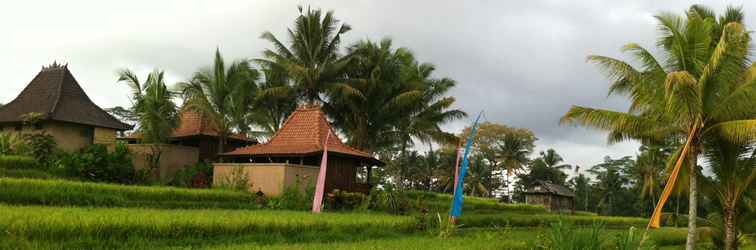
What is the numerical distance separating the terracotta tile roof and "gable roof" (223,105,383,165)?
10.4 ft

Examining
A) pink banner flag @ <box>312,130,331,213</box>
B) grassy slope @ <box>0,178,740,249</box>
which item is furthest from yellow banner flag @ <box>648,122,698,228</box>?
pink banner flag @ <box>312,130,331,213</box>

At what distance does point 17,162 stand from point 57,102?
135 inches

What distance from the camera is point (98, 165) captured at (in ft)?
56.2

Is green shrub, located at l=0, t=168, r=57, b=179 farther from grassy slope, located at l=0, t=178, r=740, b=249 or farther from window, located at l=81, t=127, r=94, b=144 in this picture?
window, located at l=81, t=127, r=94, b=144

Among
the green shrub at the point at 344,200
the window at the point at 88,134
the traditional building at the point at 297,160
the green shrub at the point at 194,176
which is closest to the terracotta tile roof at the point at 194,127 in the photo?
the traditional building at the point at 297,160

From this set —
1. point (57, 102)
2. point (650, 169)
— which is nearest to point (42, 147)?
point (57, 102)

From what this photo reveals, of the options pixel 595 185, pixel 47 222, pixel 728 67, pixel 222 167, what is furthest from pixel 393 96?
pixel 595 185

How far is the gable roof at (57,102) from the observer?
1916 cm

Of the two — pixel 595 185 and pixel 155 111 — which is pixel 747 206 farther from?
pixel 595 185

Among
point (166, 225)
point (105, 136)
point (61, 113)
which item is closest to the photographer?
point (166, 225)

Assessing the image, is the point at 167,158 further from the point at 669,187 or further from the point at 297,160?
the point at 669,187

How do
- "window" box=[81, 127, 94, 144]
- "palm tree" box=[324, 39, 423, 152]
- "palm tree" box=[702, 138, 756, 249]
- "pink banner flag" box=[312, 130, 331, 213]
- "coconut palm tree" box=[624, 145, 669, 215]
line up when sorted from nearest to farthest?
"palm tree" box=[702, 138, 756, 249]
"pink banner flag" box=[312, 130, 331, 213]
"window" box=[81, 127, 94, 144]
"palm tree" box=[324, 39, 423, 152]
"coconut palm tree" box=[624, 145, 669, 215]

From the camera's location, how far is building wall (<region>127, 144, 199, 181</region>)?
65.8 feet

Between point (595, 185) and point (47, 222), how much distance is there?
163 ft
